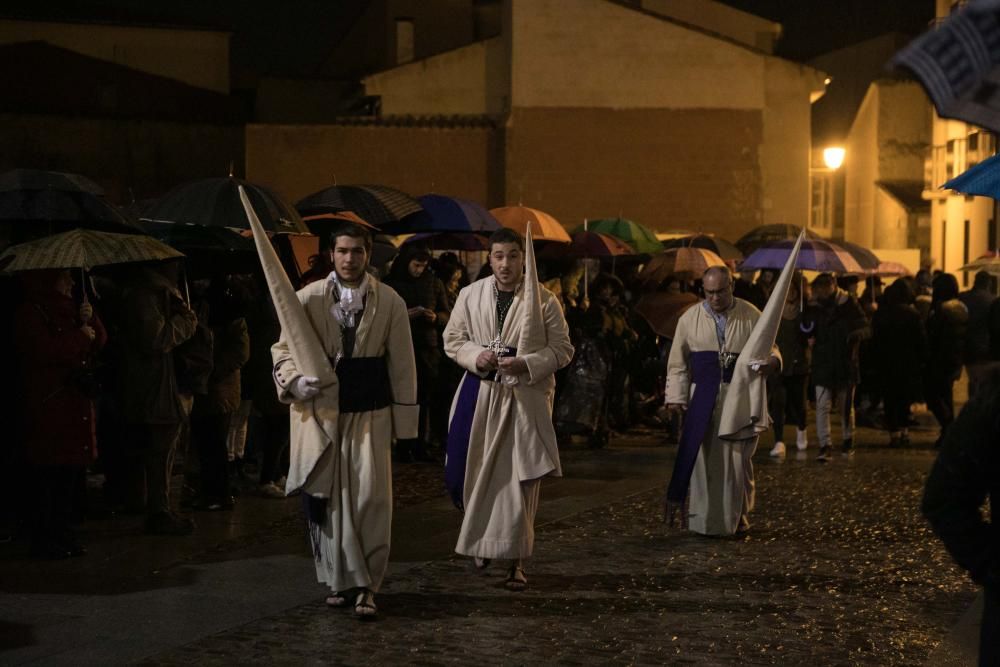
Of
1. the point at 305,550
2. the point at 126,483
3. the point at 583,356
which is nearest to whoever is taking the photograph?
the point at 305,550

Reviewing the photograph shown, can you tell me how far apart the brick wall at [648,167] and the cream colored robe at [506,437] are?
93.8 ft

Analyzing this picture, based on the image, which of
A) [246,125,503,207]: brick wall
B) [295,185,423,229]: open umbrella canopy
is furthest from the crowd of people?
[246,125,503,207]: brick wall

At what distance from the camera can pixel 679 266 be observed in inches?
704

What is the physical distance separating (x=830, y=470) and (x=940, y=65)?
11.7 m

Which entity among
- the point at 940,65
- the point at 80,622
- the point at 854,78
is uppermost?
the point at 854,78

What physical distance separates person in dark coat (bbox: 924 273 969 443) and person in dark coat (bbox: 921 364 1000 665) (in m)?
13.3

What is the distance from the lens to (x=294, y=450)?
8047mm

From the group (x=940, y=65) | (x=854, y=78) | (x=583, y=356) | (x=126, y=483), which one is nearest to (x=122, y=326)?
(x=126, y=483)

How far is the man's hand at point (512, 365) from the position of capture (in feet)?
28.7

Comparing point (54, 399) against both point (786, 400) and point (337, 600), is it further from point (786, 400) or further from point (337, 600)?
point (786, 400)

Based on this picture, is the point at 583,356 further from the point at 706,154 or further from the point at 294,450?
the point at 706,154

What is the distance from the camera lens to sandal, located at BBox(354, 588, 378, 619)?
7.79 meters

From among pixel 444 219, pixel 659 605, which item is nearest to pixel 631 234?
pixel 444 219

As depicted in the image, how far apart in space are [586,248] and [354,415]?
1099 centimetres
